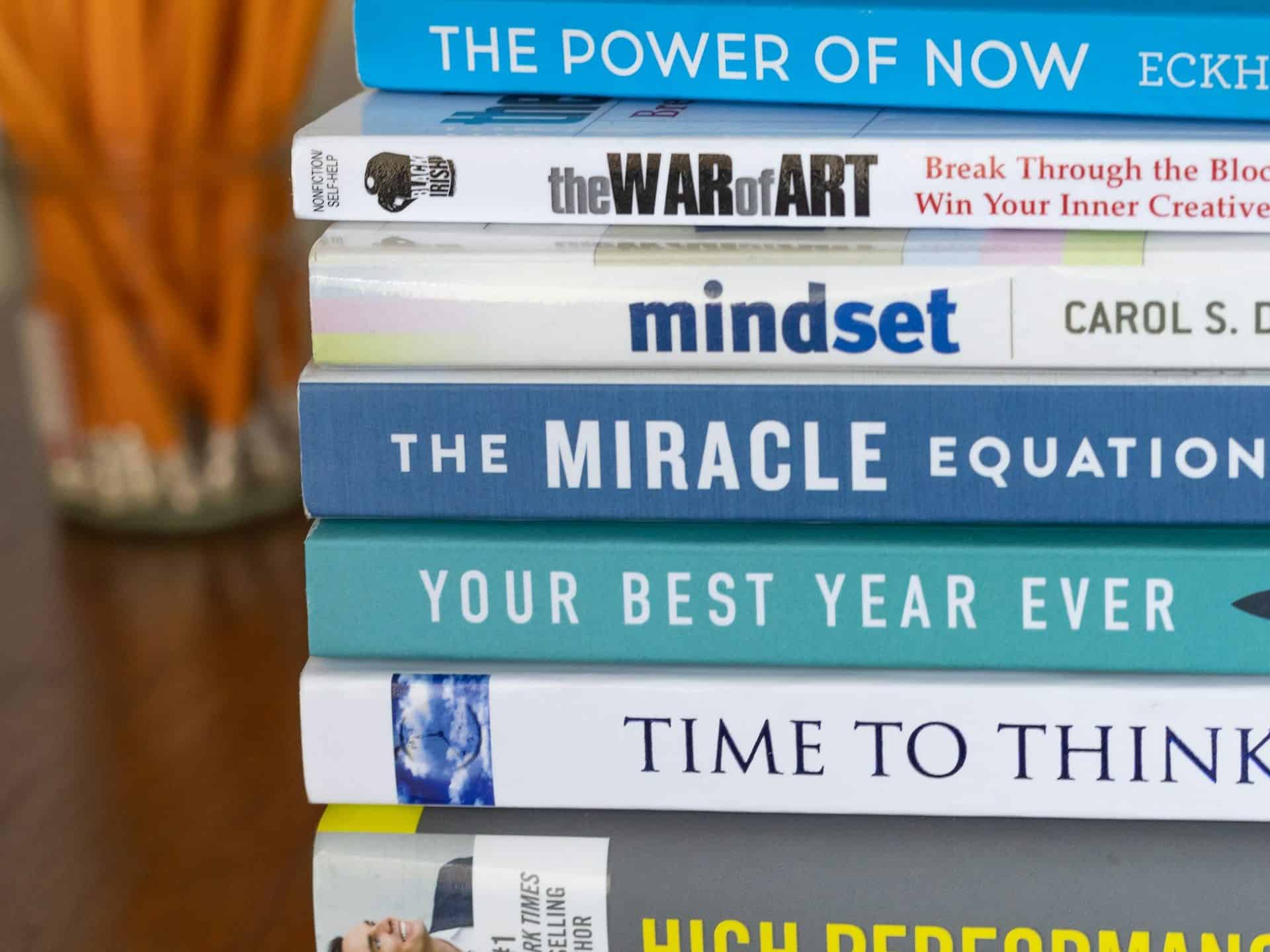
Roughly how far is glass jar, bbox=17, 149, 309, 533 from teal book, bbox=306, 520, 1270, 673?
408 mm

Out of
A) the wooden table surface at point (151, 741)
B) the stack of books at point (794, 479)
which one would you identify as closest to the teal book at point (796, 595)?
the stack of books at point (794, 479)

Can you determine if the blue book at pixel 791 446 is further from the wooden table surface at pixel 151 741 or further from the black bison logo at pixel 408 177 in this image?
the wooden table surface at pixel 151 741

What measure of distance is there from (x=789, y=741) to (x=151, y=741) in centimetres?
28

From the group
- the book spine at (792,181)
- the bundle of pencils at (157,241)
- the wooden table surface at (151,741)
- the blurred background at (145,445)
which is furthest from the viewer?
the bundle of pencils at (157,241)

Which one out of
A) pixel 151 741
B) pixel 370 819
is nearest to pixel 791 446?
pixel 370 819

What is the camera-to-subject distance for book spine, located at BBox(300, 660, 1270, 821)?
1.33 ft

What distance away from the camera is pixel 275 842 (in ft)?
1.79

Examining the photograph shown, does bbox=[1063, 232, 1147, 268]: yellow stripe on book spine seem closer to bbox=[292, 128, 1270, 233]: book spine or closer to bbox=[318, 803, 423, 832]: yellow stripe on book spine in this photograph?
bbox=[292, 128, 1270, 233]: book spine

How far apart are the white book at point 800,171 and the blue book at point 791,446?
3cm

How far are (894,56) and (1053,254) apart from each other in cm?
5

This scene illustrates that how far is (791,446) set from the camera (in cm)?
40

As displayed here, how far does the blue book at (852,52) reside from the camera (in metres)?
0.39

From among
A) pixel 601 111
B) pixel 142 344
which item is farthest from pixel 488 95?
pixel 142 344

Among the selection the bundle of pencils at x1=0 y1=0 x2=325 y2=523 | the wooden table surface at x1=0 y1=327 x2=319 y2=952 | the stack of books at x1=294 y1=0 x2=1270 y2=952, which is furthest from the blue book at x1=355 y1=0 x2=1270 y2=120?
the bundle of pencils at x1=0 y1=0 x2=325 y2=523
